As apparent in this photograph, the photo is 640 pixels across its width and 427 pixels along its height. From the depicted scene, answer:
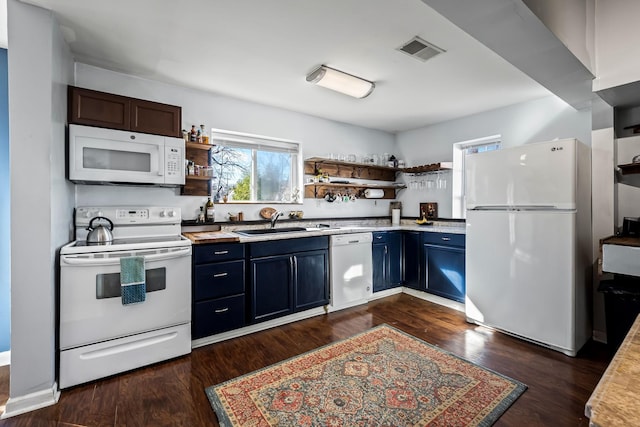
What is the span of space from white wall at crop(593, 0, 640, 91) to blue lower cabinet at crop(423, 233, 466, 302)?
1.77 meters

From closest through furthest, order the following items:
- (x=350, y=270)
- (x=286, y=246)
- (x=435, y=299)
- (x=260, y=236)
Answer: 1. (x=260, y=236)
2. (x=286, y=246)
3. (x=350, y=270)
4. (x=435, y=299)

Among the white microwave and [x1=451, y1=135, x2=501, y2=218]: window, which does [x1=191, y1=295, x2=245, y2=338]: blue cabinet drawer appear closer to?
the white microwave

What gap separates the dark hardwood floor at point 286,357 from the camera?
5.53 feet

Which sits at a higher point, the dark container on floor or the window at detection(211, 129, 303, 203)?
the window at detection(211, 129, 303, 203)

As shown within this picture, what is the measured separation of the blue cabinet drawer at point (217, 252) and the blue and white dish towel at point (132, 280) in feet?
1.40

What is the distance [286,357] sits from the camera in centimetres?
233

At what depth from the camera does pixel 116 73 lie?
2678 mm

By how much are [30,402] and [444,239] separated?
3703 mm

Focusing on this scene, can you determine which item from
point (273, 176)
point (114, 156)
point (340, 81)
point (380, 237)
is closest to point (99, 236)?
point (114, 156)

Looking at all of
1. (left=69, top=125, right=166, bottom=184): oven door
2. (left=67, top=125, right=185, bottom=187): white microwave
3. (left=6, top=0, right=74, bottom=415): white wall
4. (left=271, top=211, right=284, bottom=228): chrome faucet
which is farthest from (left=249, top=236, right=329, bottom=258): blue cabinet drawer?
(left=6, top=0, right=74, bottom=415): white wall

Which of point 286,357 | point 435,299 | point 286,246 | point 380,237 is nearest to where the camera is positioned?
point 286,357

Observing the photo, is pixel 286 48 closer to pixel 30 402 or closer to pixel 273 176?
pixel 273 176

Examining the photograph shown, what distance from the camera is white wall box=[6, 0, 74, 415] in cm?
176

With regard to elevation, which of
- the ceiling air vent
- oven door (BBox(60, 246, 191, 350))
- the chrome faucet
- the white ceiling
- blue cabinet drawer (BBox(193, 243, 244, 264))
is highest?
the white ceiling
